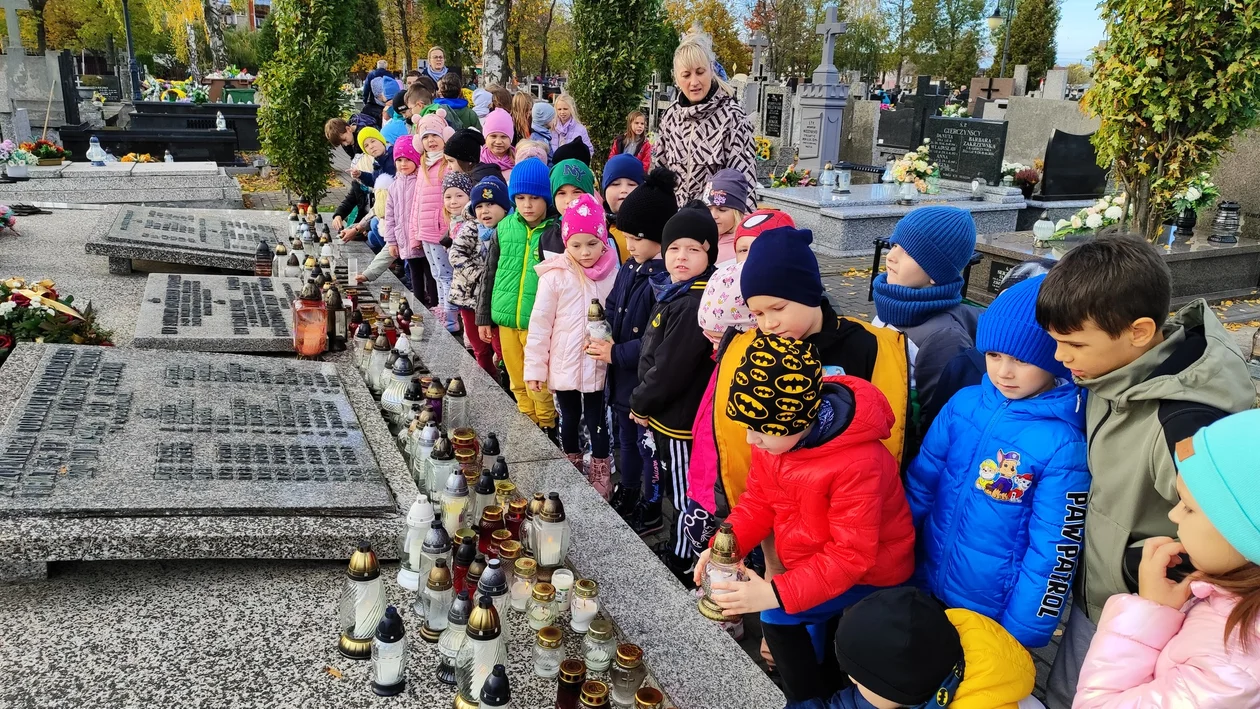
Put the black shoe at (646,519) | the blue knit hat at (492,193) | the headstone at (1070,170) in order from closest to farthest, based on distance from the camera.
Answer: the black shoe at (646,519) → the blue knit hat at (492,193) → the headstone at (1070,170)

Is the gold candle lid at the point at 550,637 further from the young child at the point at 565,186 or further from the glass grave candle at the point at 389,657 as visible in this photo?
the young child at the point at 565,186

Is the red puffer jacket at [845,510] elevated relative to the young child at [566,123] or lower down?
lower down

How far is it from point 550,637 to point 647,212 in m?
2.21

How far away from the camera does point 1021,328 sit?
88.8 inches

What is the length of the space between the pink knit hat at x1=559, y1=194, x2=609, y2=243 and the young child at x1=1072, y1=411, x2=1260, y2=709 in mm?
2872

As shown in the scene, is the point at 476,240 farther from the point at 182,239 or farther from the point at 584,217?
the point at 182,239

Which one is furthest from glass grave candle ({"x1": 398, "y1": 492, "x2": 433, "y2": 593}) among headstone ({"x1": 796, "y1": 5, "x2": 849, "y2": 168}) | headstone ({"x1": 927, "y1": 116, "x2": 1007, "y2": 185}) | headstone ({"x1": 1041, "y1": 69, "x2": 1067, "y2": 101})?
headstone ({"x1": 1041, "y1": 69, "x2": 1067, "y2": 101})

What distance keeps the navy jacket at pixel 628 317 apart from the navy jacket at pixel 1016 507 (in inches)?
70.6

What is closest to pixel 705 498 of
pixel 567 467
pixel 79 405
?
pixel 567 467

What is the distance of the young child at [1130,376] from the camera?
1.97 meters

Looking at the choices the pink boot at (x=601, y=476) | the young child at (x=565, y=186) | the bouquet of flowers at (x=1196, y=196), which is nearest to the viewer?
the pink boot at (x=601, y=476)

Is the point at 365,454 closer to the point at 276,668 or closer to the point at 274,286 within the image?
the point at 276,668

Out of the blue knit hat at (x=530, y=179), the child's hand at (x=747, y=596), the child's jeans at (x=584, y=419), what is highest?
the blue knit hat at (x=530, y=179)

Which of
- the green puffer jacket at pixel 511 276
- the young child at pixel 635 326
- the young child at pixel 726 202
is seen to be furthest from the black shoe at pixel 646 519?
the young child at pixel 726 202
